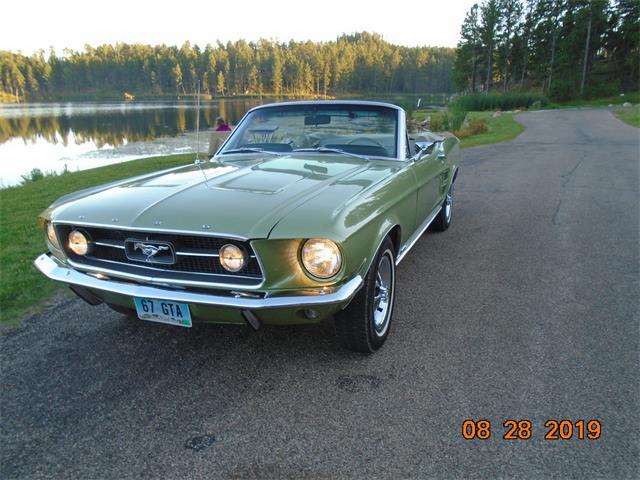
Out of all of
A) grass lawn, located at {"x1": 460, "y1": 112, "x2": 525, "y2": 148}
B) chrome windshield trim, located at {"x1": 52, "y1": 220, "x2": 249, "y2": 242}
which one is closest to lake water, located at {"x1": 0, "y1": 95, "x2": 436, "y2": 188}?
grass lawn, located at {"x1": 460, "y1": 112, "x2": 525, "y2": 148}

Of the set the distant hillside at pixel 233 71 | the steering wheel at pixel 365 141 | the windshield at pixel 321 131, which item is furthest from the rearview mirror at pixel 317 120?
the distant hillside at pixel 233 71

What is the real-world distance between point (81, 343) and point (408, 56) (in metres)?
129

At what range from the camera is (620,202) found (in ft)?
22.6

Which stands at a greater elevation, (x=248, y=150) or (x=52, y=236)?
(x=248, y=150)

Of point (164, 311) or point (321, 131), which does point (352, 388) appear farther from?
point (321, 131)

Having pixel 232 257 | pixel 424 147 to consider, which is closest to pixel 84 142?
pixel 424 147

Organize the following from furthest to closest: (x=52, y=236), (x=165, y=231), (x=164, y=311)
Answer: (x=52, y=236) → (x=164, y=311) → (x=165, y=231)

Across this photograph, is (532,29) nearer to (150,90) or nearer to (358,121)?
(358,121)

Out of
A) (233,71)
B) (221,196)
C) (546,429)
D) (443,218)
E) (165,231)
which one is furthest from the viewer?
(233,71)

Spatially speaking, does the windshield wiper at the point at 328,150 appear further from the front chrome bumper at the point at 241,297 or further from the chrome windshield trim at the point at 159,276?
the chrome windshield trim at the point at 159,276

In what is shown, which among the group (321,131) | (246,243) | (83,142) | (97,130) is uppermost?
(321,131)

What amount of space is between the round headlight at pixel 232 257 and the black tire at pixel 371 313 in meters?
0.69

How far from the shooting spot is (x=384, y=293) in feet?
10.1

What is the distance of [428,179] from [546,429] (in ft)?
7.63
